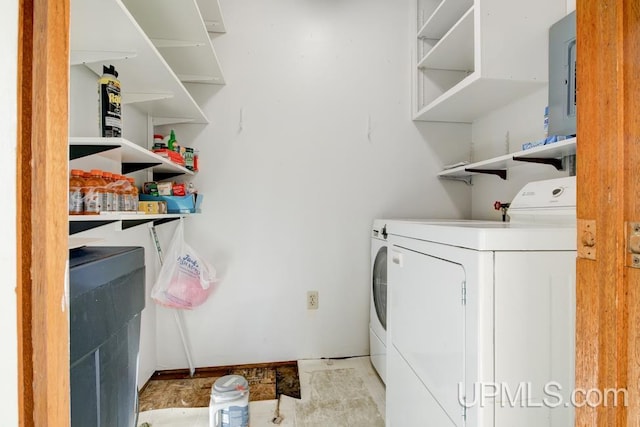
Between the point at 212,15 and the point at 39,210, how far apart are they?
1984 mm

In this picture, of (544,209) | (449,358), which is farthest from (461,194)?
(449,358)

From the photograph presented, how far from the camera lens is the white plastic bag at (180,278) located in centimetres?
175

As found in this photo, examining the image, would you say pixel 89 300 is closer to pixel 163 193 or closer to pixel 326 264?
pixel 163 193

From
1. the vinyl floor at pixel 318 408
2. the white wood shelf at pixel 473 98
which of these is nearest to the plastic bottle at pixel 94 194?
the vinyl floor at pixel 318 408

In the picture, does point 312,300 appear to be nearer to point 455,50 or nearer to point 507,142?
point 507,142

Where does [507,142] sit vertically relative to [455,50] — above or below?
below

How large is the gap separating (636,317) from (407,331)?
0.83 metres

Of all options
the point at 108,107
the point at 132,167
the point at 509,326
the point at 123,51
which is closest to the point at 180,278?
the point at 132,167

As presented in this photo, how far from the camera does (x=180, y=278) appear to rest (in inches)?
70.2

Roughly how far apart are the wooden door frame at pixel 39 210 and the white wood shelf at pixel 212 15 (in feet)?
→ 5.70

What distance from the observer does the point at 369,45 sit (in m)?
2.15

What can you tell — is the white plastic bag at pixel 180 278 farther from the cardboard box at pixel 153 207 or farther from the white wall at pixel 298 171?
the cardboard box at pixel 153 207

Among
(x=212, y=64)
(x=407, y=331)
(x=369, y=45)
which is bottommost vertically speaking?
(x=407, y=331)

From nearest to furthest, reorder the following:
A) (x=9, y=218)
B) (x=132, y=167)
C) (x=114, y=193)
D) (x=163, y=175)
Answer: (x=9, y=218), (x=114, y=193), (x=132, y=167), (x=163, y=175)
